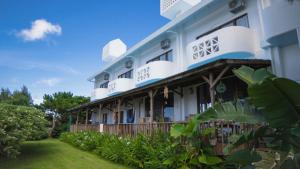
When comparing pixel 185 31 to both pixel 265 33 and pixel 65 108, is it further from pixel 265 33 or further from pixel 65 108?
pixel 65 108

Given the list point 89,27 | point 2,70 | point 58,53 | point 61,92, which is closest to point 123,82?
point 89,27

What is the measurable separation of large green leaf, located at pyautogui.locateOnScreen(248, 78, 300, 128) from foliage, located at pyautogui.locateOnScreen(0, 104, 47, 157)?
11522 millimetres

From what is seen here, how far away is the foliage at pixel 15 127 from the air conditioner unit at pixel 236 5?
483 inches

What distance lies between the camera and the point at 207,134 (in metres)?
7.64

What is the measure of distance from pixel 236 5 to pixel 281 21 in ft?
11.5

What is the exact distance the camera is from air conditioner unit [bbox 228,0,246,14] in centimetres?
1069

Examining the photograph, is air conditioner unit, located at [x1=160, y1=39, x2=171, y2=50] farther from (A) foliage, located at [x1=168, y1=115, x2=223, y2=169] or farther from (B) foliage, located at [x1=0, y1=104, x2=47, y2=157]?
(B) foliage, located at [x1=0, y1=104, x2=47, y2=157]

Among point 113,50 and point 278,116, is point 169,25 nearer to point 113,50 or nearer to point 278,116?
point 278,116

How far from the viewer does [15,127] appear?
11555 mm

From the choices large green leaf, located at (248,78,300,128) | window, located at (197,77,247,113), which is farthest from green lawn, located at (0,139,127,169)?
large green leaf, located at (248,78,300,128)

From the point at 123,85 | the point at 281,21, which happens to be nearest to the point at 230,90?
the point at 281,21

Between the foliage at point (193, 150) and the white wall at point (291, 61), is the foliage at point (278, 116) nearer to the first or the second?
the foliage at point (193, 150)

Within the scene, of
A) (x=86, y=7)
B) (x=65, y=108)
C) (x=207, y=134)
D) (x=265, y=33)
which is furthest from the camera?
(x=65, y=108)

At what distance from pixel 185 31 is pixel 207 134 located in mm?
8510
